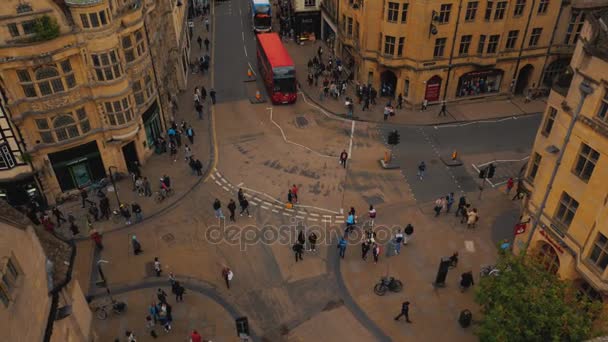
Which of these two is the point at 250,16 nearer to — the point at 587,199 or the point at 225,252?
→ the point at 225,252

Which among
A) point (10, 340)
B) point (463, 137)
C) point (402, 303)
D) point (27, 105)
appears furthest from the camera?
point (463, 137)

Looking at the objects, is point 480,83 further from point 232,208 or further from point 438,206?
point 232,208

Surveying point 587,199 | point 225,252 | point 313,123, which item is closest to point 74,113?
point 225,252

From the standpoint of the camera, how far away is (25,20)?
27.8 metres

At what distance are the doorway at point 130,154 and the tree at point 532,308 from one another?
26.1 meters

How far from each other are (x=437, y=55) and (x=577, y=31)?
475 inches

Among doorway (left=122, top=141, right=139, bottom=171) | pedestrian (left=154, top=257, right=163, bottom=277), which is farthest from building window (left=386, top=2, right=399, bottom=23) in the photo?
pedestrian (left=154, top=257, right=163, bottom=277)

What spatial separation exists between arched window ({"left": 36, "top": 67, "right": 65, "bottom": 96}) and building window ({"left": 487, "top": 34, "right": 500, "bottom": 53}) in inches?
1339

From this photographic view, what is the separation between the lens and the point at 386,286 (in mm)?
27609

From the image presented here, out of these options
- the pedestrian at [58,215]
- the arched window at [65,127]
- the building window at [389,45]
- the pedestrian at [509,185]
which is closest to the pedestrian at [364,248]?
the pedestrian at [509,185]

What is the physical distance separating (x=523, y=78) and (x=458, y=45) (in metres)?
8.61

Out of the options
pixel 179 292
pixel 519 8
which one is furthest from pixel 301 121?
pixel 179 292

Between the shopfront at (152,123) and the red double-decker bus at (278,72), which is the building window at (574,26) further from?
the shopfront at (152,123)

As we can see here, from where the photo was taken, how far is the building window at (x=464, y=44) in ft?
141
